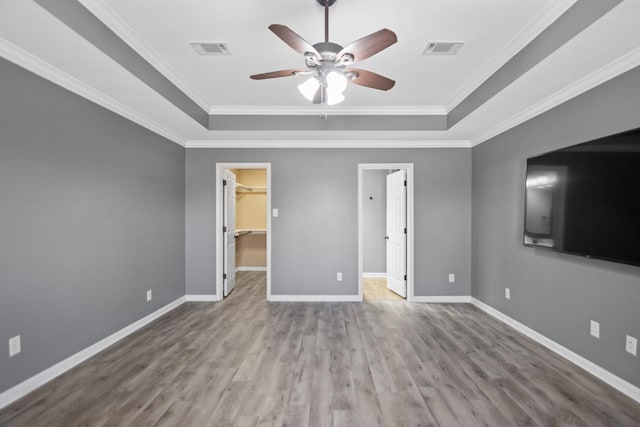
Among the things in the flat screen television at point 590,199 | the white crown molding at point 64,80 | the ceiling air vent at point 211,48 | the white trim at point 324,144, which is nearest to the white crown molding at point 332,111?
the white trim at point 324,144

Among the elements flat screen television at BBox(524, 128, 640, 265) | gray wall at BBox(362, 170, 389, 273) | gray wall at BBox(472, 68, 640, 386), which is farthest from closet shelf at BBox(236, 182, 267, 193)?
flat screen television at BBox(524, 128, 640, 265)

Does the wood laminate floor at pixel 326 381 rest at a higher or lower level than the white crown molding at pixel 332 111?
lower

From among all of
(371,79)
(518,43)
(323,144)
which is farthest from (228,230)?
(518,43)

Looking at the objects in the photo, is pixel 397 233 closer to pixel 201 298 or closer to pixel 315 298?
pixel 315 298

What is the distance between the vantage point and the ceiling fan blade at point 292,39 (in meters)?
1.57

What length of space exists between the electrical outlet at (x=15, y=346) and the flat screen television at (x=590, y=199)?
14.5 feet

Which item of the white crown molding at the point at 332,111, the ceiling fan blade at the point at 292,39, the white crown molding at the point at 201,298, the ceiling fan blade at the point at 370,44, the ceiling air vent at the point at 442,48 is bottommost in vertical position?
the white crown molding at the point at 201,298

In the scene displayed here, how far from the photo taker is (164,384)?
88.6 inches

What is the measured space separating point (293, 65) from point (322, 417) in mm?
3021

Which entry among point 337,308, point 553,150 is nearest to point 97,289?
point 337,308

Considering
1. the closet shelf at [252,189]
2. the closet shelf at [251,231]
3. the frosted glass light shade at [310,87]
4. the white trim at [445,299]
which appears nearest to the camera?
the frosted glass light shade at [310,87]

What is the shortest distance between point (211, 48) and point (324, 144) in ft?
7.18

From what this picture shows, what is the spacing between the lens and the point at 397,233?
4.76 meters

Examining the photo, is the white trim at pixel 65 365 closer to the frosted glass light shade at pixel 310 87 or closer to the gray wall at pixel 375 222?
the frosted glass light shade at pixel 310 87
